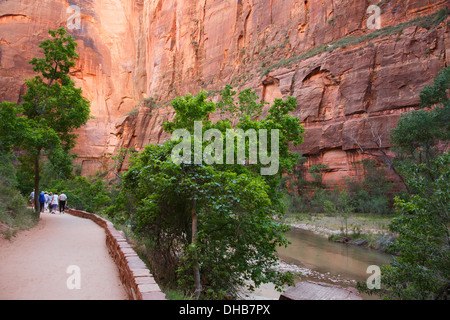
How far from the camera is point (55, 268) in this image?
589 centimetres

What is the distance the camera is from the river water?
11.5 m

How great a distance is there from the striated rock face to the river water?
9.54 meters

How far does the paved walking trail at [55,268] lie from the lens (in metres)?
4.58

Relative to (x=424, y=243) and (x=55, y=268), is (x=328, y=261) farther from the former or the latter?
(x=55, y=268)

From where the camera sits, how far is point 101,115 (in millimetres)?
56281

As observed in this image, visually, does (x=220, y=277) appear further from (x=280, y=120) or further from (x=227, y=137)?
(x=280, y=120)

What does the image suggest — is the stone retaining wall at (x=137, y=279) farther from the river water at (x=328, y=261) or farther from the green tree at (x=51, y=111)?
the green tree at (x=51, y=111)

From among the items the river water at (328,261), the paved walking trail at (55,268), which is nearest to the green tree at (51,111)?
the paved walking trail at (55,268)

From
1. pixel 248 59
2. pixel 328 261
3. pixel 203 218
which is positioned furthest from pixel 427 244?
pixel 248 59

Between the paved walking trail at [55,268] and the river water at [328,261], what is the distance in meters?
5.24

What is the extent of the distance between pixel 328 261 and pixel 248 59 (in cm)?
3902
